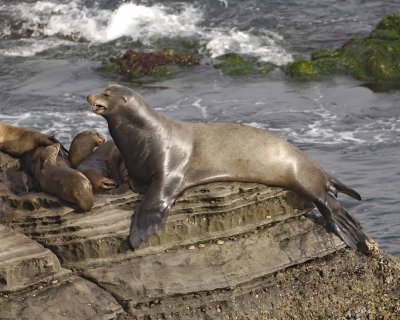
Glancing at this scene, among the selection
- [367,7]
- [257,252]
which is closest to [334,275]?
[257,252]

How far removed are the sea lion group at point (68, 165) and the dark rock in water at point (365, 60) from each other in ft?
31.3

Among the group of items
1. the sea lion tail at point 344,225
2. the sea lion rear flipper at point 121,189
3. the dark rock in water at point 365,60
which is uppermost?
the sea lion rear flipper at point 121,189

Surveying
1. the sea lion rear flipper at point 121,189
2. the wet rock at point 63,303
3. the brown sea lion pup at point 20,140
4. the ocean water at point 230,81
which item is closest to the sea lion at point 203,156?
the sea lion rear flipper at point 121,189

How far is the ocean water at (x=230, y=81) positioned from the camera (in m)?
13.9

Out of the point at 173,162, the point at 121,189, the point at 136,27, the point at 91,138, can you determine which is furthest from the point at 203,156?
the point at 136,27

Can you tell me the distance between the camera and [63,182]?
826cm

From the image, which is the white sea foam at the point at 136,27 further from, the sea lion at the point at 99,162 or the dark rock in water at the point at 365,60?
the sea lion at the point at 99,162

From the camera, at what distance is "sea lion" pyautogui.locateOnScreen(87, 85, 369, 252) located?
8.61 meters

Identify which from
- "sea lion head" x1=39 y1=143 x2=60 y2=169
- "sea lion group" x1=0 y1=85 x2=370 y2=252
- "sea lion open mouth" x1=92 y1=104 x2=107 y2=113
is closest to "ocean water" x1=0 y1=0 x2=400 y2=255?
"sea lion group" x1=0 y1=85 x2=370 y2=252

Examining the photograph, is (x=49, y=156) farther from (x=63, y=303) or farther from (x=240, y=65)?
(x=240, y=65)

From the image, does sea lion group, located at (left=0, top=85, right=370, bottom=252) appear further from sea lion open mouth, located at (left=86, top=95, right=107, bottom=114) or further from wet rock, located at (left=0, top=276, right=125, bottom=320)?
wet rock, located at (left=0, top=276, right=125, bottom=320)

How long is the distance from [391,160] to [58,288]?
23.2 feet

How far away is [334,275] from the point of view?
28.2ft

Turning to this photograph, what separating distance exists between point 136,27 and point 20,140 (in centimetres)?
1398
